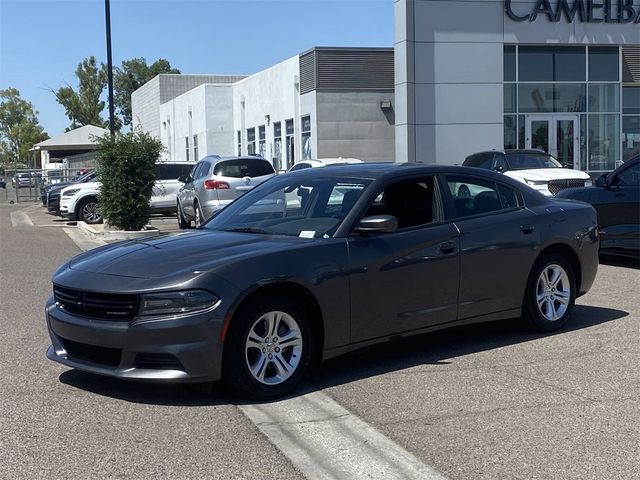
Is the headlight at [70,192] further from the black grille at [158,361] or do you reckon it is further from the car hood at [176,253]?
the black grille at [158,361]

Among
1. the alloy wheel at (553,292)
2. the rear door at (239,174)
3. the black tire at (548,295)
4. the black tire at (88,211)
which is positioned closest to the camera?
the black tire at (548,295)

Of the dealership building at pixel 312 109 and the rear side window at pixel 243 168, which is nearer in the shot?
the rear side window at pixel 243 168

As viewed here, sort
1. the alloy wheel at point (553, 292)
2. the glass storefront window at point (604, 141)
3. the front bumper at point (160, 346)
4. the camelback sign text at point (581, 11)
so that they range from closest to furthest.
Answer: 1. the front bumper at point (160, 346)
2. the alloy wheel at point (553, 292)
3. the camelback sign text at point (581, 11)
4. the glass storefront window at point (604, 141)

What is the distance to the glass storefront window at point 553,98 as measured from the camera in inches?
1083

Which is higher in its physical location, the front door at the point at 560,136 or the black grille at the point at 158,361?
the front door at the point at 560,136

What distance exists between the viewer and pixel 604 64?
28062mm

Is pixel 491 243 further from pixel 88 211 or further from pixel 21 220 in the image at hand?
pixel 21 220

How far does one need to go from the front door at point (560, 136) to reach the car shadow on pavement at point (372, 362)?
19974mm

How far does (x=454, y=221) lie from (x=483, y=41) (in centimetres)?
2065

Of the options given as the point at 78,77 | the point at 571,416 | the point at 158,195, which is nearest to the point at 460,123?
the point at 158,195

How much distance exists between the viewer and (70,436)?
16.1ft

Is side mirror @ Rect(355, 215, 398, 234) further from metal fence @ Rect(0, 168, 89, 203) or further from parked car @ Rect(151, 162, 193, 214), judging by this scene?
metal fence @ Rect(0, 168, 89, 203)

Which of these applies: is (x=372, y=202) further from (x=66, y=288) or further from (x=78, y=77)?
(x=78, y=77)

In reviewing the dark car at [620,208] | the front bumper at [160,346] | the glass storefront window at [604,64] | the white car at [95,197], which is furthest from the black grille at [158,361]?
the glass storefront window at [604,64]
